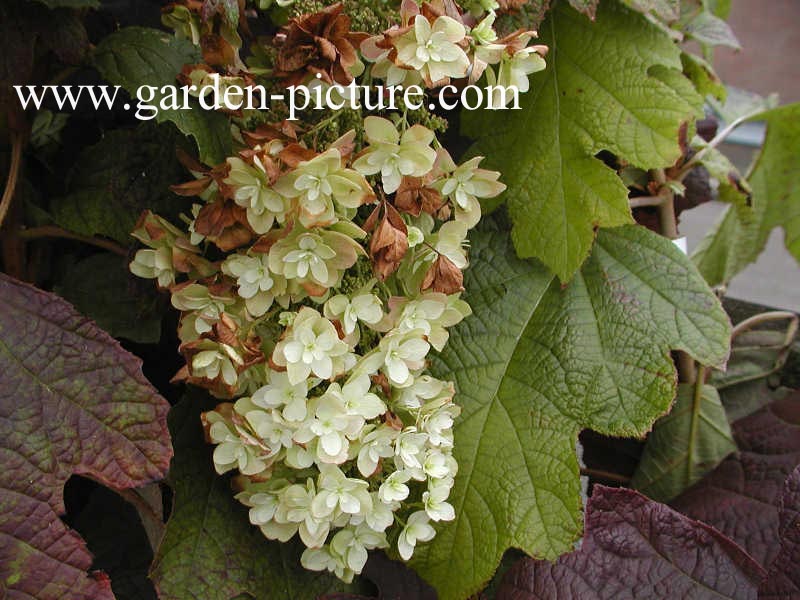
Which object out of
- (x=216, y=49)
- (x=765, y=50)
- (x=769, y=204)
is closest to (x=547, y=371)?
(x=216, y=49)

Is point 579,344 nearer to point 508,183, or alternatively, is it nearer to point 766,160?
point 508,183

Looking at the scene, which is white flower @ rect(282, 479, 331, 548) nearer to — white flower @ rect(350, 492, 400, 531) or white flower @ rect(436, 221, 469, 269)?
white flower @ rect(350, 492, 400, 531)

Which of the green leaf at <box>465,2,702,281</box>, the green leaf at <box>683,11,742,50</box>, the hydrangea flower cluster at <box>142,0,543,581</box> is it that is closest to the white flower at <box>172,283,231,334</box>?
the hydrangea flower cluster at <box>142,0,543,581</box>

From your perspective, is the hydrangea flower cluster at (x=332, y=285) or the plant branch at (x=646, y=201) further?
the plant branch at (x=646, y=201)

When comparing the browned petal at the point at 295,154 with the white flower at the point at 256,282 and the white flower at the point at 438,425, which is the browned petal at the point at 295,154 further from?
the white flower at the point at 438,425

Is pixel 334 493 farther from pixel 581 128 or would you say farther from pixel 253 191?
pixel 581 128

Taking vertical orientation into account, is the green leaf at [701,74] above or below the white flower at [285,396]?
above

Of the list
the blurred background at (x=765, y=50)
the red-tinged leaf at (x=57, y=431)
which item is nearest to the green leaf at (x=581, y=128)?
the red-tinged leaf at (x=57, y=431)
